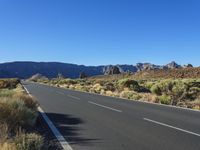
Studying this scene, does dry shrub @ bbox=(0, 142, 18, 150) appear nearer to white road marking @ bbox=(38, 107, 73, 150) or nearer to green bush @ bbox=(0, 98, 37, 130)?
white road marking @ bbox=(38, 107, 73, 150)

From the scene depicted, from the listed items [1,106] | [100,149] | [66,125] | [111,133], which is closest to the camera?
[100,149]

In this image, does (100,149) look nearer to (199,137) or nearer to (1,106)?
(199,137)

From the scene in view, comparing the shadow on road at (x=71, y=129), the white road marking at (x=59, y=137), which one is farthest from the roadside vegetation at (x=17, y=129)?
the shadow on road at (x=71, y=129)

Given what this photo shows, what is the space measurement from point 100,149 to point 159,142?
1.78 meters

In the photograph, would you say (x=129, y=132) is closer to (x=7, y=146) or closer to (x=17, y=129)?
(x=17, y=129)

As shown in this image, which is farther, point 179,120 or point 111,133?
point 179,120

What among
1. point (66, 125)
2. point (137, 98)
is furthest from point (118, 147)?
point (137, 98)

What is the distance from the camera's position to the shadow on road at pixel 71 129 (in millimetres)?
10847

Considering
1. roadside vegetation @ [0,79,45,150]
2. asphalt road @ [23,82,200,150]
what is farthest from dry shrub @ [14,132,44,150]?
asphalt road @ [23,82,200,150]

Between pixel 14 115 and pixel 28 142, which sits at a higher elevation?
pixel 14 115

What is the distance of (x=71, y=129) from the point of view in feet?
43.8

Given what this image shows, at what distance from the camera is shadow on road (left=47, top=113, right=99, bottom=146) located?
10.8 m

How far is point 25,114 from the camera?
13977 mm

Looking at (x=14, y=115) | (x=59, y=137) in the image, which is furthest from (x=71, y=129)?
(x=14, y=115)
